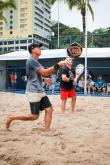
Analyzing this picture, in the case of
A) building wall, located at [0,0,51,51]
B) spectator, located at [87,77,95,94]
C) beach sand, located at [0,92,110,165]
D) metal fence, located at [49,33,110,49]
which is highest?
building wall, located at [0,0,51,51]

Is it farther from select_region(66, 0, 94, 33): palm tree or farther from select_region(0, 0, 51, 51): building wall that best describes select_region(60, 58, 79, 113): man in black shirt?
select_region(0, 0, 51, 51): building wall

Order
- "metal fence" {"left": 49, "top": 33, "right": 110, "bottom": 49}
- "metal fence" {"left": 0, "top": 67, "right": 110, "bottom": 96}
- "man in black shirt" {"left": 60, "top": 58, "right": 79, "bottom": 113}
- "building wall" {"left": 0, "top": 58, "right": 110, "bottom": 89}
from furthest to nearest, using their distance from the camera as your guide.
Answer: "metal fence" {"left": 49, "top": 33, "right": 110, "bottom": 49}, "building wall" {"left": 0, "top": 58, "right": 110, "bottom": 89}, "metal fence" {"left": 0, "top": 67, "right": 110, "bottom": 96}, "man in black shirt" {"left": 60, "top": 58, "right": 79, "bottom": 113}

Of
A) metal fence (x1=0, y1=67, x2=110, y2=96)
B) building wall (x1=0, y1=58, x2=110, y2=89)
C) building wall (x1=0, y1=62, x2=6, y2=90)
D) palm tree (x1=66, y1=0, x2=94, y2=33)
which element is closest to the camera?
metal fence (x1=0, y1=67, x2=110, y2=96)

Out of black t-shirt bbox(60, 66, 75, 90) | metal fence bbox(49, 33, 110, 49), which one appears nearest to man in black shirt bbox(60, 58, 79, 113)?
black t-shirt bbox(60, 66, 75, 90)

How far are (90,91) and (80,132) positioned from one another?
46.3ft

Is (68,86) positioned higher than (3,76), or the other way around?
(68,86)

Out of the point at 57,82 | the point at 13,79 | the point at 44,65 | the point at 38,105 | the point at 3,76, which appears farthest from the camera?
the point at 3,76

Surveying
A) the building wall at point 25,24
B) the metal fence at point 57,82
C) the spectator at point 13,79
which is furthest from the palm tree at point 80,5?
the building wall at point 25,24

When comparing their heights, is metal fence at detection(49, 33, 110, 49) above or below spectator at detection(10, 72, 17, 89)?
above

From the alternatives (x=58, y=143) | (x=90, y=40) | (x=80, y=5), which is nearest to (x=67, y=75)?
(x=58, y=143)

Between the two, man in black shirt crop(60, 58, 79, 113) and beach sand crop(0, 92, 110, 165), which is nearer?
beach sand crop(0, 92, 110, 165)

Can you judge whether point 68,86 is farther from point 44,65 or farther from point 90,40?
point 90,40

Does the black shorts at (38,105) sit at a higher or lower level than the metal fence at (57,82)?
higher

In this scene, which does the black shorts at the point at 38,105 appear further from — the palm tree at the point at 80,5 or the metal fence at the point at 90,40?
the palm tree at the point at 80,5
